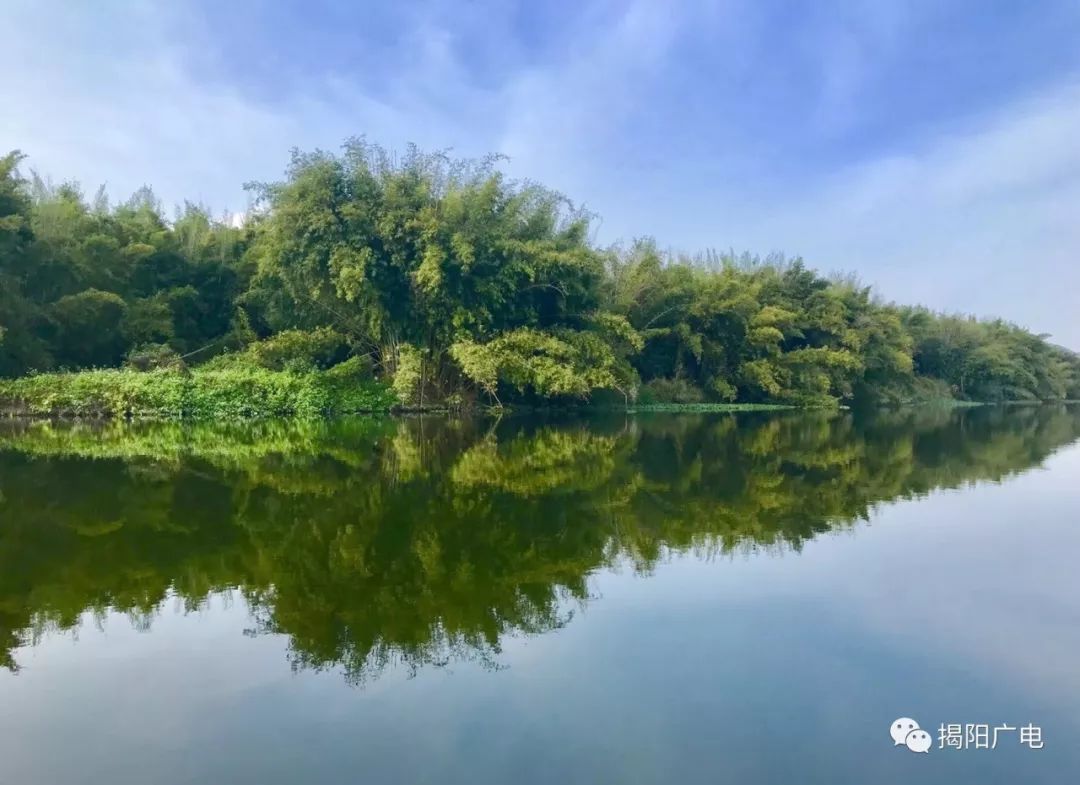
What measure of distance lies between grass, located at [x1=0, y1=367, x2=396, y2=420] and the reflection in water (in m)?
4.32

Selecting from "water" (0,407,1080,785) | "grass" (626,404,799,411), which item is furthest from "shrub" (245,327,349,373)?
"water" (0,407,1080,785)

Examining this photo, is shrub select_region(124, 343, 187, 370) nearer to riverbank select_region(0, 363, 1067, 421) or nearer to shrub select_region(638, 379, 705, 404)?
riverbank select_region(0, 363, 1067, 421)

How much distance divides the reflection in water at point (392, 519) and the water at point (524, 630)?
36mm

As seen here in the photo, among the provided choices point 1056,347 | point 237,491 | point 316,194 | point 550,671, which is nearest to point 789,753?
point 550,671

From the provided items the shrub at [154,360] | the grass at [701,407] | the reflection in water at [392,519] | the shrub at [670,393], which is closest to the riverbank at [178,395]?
the shrub at [154,360]

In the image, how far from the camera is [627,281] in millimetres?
26281

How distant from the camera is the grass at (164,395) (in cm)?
1806

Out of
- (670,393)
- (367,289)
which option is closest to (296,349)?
(367,289)

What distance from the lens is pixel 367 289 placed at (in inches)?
733

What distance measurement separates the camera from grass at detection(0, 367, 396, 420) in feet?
59.3

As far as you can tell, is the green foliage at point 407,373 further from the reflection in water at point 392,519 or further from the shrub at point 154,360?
the shrub at point 154,360

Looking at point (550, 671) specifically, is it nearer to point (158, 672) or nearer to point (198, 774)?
point (198, 774)

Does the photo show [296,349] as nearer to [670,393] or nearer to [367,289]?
[367,289]

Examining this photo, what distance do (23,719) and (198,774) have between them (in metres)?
0.97
